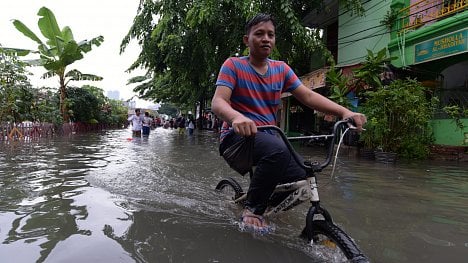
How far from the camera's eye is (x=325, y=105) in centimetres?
293

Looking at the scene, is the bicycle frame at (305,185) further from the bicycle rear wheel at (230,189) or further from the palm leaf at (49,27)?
the palm leaf at (49,27)

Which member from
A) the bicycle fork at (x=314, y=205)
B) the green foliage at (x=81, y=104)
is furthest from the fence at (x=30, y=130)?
the bicycle fork at (x=314, y=205)

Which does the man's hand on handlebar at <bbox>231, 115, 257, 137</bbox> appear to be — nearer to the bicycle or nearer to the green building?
the bicycle

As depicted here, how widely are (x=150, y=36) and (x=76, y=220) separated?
43.0ft

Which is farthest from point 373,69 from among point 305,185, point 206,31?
point 305,185

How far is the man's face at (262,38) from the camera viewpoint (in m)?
2.82

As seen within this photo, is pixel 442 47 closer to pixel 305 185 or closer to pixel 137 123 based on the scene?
pixel 305 185

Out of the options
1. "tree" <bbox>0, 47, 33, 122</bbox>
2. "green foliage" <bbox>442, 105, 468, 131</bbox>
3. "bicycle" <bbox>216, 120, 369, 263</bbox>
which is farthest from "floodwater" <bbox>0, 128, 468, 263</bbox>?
"tree" <bbox>0, 47, 33, 122</bbox>

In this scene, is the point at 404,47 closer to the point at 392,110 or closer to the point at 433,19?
the point at 433,19

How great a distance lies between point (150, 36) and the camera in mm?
15406

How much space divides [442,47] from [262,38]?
29.2ft

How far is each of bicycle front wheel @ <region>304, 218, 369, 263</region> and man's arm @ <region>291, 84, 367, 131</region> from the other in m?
0.73

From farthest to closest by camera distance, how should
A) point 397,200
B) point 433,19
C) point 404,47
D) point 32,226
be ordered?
point 404,47, point 433,19, point 397,200, point 32,226

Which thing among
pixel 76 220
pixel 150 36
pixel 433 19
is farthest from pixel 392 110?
pixel 150 36
